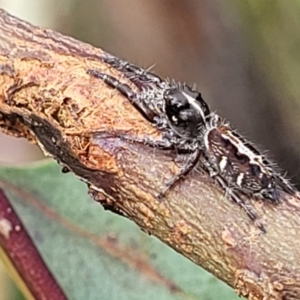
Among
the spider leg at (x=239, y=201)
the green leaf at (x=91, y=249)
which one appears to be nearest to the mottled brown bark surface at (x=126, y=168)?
the spider leg at (x=239, y=201)

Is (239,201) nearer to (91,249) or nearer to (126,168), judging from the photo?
(126,168)

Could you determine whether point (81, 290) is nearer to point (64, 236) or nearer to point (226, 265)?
point (64, 236)

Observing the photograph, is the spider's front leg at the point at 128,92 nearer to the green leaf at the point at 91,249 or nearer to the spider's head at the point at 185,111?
the spider's head at the point at 185,111

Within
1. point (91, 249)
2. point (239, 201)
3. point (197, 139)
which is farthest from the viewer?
→ point (91, 249)

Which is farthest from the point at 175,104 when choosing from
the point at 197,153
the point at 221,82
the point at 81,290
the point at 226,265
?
the point at 221,82

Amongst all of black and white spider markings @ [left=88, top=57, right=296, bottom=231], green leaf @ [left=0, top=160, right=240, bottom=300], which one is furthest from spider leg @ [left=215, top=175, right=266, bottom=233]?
green leaf @ [left=0, top=160, right=240, bottom=300]

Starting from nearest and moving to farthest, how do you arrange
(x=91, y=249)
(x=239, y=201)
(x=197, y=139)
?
1. (x=239, y=201)
2. (x=197, y=139)
3. (x=91, y=249)

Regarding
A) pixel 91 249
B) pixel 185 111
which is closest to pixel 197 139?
pixel 185 111

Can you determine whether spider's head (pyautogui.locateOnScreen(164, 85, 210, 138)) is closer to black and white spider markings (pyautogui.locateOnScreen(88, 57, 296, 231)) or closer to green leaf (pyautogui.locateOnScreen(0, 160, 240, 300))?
black and white spider markings (pyautogui.locateOnScreen(88, 57, 296, 231))
